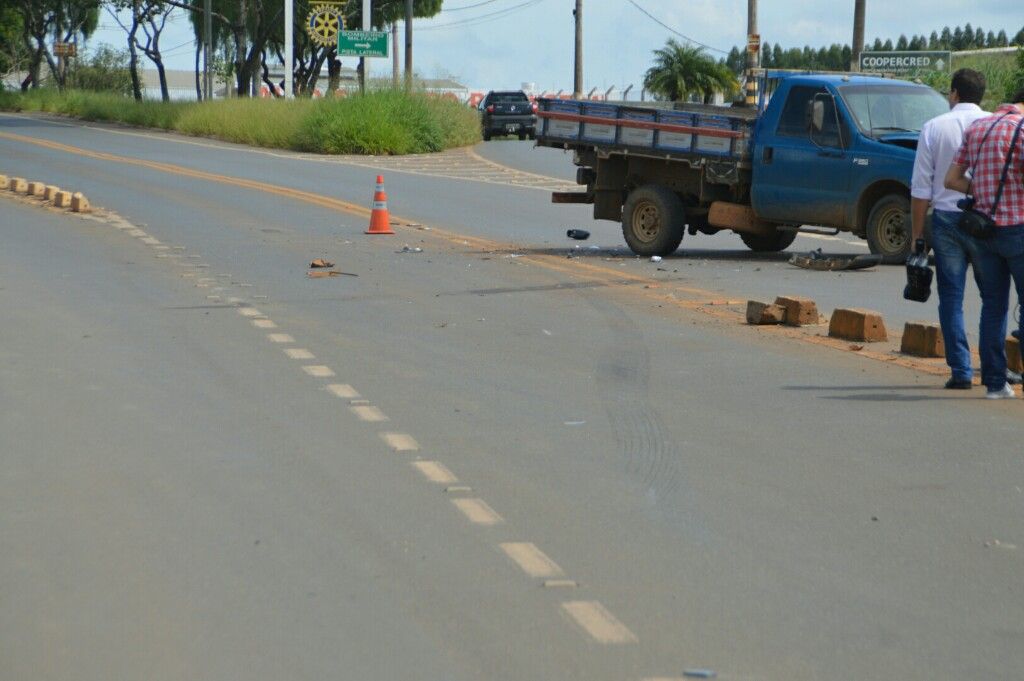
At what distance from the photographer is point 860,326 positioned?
11.9 metres

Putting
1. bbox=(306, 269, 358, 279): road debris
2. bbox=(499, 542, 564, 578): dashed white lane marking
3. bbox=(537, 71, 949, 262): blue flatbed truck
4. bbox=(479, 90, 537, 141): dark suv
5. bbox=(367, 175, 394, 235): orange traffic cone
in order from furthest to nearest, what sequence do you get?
bbox=(479, 90, 537, 141): dark suv, bbox=(367, 175, 394, 235): orange traffic cone, bbox=(537, 71, 949, 262): blue flatbed truck, bbox=(306, 269, 358, 279): road debris, bbox=(499, 542, 564, 578): dashed white lane marking

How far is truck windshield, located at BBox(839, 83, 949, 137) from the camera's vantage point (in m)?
17.5

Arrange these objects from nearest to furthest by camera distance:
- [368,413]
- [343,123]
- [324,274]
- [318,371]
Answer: [368,413] → [318,371] → [324,274] → [343,123]

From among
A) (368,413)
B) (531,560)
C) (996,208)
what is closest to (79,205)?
(368,413)

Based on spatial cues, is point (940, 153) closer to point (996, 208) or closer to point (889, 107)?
point (996, 208)

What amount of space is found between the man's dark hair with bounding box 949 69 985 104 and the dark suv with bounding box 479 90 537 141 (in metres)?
48.3

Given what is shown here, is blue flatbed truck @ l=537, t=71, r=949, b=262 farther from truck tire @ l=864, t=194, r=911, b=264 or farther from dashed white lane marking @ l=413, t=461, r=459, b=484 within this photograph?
dashed white lane marking @ l=413, t=461, r=459, b=484

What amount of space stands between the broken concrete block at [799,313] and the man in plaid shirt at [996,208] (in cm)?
312

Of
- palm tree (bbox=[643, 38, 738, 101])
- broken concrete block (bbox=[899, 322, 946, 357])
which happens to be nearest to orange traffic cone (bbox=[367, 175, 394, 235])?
broken concrete block (bbox=[899, 322, 946, 357])

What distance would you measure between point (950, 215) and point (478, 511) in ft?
14.4

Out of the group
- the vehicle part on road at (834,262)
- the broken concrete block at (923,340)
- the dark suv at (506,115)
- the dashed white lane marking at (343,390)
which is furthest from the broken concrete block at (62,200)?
the dark suv at (506,115)

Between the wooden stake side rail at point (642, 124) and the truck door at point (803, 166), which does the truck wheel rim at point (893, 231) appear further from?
the wooden stake side rail at point (642, 124)

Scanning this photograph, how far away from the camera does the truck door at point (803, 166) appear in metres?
17.4

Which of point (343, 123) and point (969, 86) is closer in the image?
point (969, 86)
